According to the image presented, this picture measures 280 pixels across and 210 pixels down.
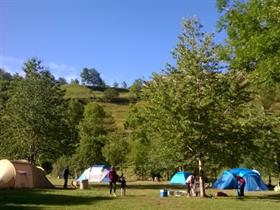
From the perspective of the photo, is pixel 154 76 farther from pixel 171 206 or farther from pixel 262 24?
pixel 262 24

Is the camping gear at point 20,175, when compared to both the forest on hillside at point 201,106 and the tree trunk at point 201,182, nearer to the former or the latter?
the forest on hillside at point 201,106

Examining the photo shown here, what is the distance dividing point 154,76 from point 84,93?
149898mm

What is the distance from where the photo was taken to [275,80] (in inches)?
788

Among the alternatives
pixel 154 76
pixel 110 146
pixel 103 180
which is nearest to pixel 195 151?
pixel 154 76

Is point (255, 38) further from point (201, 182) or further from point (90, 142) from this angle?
point (90, 142)

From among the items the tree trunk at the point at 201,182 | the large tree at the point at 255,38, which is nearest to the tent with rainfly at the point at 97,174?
the tree trunk at the point at 201,182

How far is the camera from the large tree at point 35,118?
48.8 meters

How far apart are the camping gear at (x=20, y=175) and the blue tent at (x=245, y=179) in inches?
591

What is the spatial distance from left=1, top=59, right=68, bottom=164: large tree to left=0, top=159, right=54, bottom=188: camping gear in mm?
8638

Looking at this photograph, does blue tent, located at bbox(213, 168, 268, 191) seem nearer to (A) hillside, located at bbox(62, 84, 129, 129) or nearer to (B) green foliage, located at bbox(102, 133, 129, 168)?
(B) green foliage, located at bbox(102, 133, 129, 168)

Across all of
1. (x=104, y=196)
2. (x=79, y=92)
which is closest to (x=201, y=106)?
(x=104, y=196)

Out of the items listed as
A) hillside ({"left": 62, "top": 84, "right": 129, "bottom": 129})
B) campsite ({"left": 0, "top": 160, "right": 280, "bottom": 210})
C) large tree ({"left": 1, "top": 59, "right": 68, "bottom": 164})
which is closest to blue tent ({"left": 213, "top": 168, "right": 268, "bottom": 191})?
campsite ({"left": 0, "top": 160, "right": 280, "bottom": 210})

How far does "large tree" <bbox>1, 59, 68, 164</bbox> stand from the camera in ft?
160

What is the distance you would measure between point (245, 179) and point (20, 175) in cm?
1857
